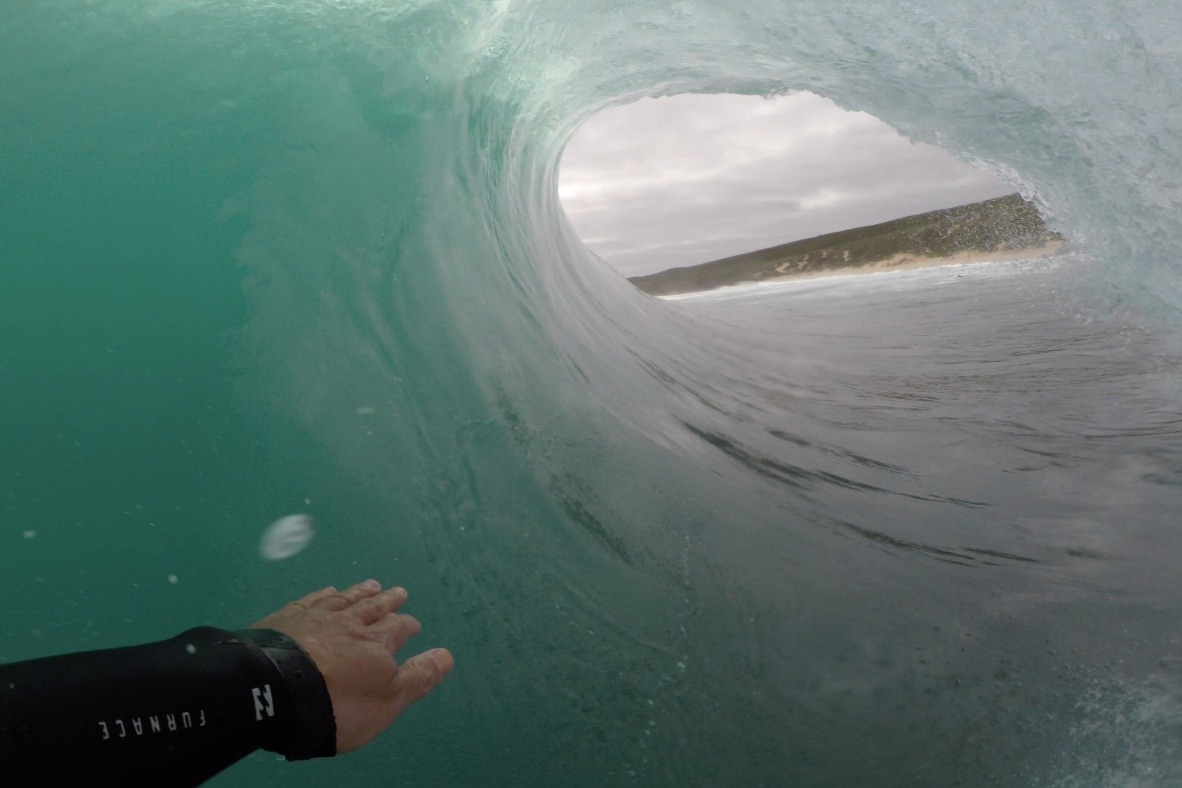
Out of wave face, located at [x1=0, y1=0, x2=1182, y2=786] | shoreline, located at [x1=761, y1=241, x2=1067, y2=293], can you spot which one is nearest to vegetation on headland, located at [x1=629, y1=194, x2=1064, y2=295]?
shoreline, located at [x1=761, y1=241, x2=1067, y2=293]

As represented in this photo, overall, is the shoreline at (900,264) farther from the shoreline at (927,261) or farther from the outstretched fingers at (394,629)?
the outstretched fingers at (394,629)

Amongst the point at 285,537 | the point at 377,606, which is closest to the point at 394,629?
the point at 377,606

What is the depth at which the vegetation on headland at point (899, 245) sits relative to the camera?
9.05 m

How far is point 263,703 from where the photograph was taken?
Result: 118 centimetres

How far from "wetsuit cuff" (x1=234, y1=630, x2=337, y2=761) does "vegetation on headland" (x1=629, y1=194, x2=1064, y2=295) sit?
7.26 metres

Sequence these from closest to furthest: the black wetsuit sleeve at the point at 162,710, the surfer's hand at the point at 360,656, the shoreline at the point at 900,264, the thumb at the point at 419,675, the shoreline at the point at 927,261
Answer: the black wetsuit sleeve at the point at 162,710 < the surfer's hand at the point at 360,656 < the thumb at the point at 419,675 < the shoreline at the point at 927,261 < the shoreline at the point at 900,264

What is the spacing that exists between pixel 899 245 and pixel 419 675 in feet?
32.0

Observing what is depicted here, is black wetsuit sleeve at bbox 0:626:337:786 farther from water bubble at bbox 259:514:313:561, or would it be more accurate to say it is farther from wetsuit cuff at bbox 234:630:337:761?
water bubble at bbox 259:514:313:561

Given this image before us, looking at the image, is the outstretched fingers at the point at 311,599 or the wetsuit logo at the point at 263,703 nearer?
the wetsuit logo at the point at 263,703

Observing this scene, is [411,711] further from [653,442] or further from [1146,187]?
[1146,187]

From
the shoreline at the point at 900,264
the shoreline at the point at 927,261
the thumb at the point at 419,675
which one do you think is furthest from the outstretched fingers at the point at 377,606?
the shoreline at the point at 927,261

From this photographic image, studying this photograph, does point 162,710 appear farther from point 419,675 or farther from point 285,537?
point 285,537

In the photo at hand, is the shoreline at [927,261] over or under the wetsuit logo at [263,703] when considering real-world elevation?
over

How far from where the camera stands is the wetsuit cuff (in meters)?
1.22
